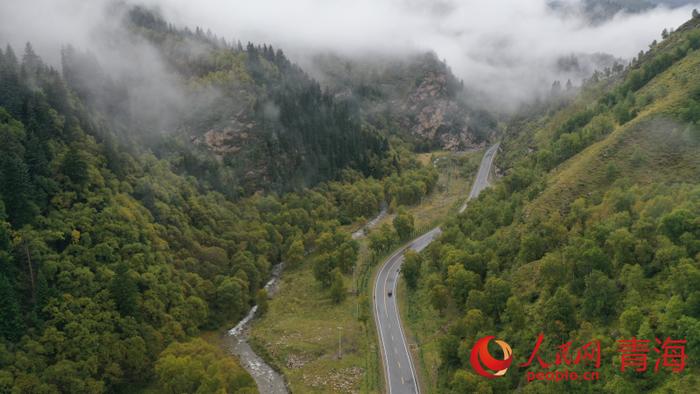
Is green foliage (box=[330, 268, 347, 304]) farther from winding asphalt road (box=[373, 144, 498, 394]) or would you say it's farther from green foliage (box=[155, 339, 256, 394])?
green foliage (box=[155, 339, 256, 394])

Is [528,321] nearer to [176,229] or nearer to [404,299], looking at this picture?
[404,299]

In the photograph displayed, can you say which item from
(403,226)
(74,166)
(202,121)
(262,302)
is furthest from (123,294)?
(202,121)

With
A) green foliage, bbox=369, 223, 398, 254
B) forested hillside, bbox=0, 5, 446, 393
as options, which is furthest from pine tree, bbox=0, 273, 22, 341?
green foliage, bbox=369, 223, 398, 254

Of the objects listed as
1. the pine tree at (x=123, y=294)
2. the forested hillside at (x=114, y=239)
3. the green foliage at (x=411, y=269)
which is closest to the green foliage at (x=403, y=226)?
the forested hillside at (x=114, y=239)

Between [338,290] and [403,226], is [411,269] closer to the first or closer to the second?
[338,290]

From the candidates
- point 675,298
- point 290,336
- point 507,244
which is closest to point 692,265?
point 675,298
